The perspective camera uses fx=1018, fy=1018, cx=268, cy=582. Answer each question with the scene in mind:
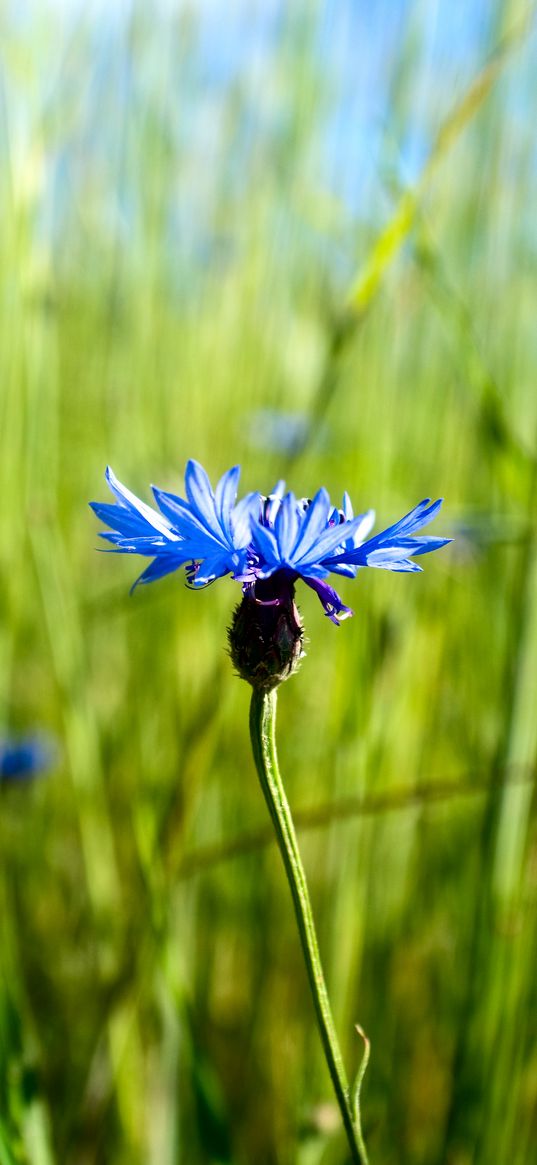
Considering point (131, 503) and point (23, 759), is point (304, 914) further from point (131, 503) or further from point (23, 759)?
point (23, 759)

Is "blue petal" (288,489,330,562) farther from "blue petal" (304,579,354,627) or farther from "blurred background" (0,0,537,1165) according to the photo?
"blurred background" (0,0,537,1165)

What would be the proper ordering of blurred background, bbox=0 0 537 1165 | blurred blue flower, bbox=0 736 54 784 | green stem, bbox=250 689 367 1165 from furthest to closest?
blurred blue flower, bbox=0 736 54 784
blurred background, bbox=0 0 537 1165
green stem, bbox=250 689 367 1165

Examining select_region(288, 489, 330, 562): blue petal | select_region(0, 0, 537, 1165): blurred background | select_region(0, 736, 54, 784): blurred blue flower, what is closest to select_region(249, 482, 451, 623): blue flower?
select_region(288, 489, 330, 562): blue petal

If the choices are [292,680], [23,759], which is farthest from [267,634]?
[292,680]

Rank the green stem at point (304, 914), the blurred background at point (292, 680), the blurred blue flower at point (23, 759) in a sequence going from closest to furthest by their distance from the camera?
the green stem at point (304, 914)
the blurred background at point (292, 680)
the blurred blue flower at point (23, 759)

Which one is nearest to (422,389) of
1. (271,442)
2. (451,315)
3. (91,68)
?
(271,442)

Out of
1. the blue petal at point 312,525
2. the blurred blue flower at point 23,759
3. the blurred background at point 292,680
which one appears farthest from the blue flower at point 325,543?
the blurred blue flower at point 23,759

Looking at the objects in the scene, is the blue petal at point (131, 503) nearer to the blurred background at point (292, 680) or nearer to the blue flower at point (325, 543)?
the blue flower at point (325, 543)
